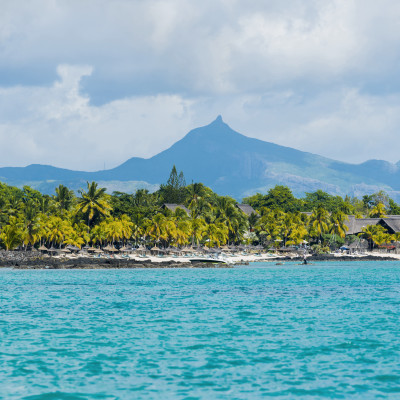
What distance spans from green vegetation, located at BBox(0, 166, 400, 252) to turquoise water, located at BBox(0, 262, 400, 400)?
6170cm

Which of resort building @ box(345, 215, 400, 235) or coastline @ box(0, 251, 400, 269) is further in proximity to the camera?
resort building @ box(345, 215, 400, 235)

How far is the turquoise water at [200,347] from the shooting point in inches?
640

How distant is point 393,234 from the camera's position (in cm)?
13400

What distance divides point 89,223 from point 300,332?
291 feet

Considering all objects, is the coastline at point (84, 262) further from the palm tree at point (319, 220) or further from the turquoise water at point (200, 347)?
the turquoise water at point (200, 347)

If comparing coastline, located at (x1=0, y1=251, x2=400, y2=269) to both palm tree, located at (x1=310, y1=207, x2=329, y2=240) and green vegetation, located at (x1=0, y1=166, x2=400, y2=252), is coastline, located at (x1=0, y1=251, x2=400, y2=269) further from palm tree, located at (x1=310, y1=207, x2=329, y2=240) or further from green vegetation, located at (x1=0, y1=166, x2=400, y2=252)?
palm tree, located at (x1=310, y1=207, x2=329, y2=240)

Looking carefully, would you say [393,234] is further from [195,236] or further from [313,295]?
[313,295]

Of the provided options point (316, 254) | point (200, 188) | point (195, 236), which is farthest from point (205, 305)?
point (200, 188)

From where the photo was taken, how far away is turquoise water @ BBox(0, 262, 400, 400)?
53.4 feet

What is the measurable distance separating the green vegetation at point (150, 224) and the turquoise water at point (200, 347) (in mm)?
61698

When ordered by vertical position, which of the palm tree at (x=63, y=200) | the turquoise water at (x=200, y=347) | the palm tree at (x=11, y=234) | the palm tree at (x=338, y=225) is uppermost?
the palm tree at (x=63, y=200)

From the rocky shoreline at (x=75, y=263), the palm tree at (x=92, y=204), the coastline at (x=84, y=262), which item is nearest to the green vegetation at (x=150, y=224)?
the palm tree at (x=92, y=204)

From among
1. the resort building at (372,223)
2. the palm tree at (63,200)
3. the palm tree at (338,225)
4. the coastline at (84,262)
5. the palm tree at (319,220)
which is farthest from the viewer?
the resort building at (372,223)

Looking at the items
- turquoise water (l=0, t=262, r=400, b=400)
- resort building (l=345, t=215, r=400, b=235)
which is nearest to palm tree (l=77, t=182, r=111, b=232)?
resort building (l=345, t=215, r=400, b=235)
